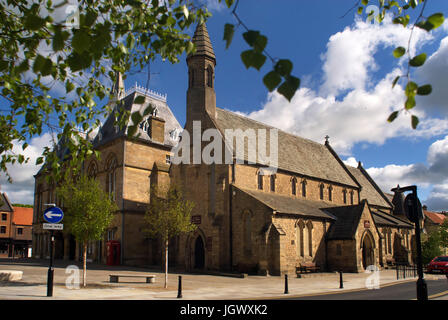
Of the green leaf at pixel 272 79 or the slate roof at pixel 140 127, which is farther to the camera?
the slate roof at pixel 140 127

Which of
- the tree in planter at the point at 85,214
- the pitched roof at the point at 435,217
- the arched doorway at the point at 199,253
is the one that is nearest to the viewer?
the tree in planter at the point at 85,214

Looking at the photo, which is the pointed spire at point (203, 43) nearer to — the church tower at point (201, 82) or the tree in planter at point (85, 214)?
the church tower at point (201, 82)

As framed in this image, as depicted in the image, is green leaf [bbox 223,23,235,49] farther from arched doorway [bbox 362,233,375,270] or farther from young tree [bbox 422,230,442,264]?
young tree [bbox 422,230,442,264]

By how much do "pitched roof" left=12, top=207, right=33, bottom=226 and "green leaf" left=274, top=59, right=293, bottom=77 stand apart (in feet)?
262

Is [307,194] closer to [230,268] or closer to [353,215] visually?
[353,215]

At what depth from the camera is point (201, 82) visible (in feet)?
114

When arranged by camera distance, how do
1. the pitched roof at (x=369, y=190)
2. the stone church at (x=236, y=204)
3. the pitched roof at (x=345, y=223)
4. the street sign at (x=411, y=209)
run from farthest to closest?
the pitched roof at (x=369, y=190) → the pitched roof at (x=345, y=223) → the stone church at (x=236, y=204) → the street sign at (x=411, y=209)

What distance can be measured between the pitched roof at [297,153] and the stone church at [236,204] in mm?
157

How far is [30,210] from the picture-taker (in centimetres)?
7644

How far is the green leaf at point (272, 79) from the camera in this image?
3.72 metres

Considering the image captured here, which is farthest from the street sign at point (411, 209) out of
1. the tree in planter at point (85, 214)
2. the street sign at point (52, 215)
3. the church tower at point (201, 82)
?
the church tower at point (201, 82)

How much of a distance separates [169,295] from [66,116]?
34.9 ft

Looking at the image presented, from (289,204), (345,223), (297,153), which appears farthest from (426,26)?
(297,153)
